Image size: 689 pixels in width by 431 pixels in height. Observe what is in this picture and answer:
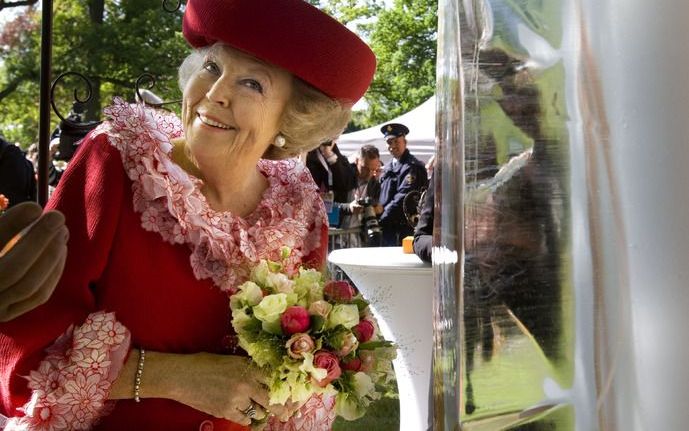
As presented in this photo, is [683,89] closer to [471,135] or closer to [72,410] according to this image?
[471,135]

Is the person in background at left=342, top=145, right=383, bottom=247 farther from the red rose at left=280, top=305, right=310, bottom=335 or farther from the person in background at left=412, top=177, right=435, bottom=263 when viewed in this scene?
the red rose at left=280, top=305, right=310, bottom=335

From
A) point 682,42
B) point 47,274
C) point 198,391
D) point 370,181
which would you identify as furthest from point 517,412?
point 370,181

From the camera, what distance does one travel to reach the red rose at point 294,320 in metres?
1.60

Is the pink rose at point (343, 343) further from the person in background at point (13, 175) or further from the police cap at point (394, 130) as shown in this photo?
the police cap at point (394, 130)

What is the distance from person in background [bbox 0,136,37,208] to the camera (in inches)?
187

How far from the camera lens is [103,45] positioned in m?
15.9

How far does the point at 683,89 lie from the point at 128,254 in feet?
3.92

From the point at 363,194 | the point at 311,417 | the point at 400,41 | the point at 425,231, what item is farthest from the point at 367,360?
the point at 400,41

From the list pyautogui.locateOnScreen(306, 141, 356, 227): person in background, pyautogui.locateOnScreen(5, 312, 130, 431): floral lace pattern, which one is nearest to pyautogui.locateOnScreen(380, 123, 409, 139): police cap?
pyautogui.locateOnScreen(306, 141, 356, 227): person in background

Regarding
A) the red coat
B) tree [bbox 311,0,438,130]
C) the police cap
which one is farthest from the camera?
tree [bbox 311,0,438,130]

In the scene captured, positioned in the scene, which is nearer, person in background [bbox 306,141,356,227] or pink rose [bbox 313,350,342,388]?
pink rose [bbox 313,350,342,388]

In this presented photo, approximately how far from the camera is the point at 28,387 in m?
1.53

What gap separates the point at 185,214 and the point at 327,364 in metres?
0.46

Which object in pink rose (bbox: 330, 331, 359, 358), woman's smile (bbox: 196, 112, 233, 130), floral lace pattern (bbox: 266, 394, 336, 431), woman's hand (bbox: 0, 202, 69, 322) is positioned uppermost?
woman's smile (bbox: 196, 112, 233, 130)
